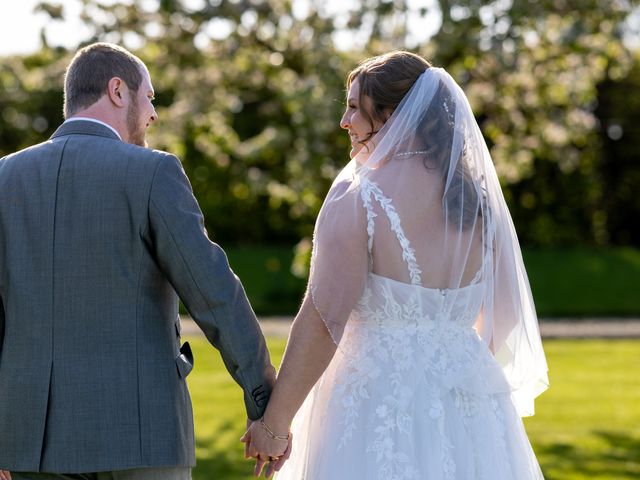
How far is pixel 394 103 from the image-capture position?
152 inches

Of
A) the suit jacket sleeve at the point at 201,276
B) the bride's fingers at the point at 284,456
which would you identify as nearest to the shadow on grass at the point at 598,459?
the bride's fingers at the point at 284,456

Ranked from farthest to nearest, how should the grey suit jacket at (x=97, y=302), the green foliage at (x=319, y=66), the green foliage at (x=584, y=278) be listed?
Answer: 1. the green foliage at (x=584, y=278)
2. the green foliage at (x=319, y=66)
3. the grey suit jacket at (x=97, y=302)

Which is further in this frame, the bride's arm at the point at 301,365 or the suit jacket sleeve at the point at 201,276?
the bride's arm at the point at 301,365

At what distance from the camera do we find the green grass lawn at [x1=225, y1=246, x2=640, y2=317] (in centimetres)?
2514

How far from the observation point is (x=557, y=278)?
2567 cm

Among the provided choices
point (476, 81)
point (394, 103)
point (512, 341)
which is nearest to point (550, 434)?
point (476, 81)

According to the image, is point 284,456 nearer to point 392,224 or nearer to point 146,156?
point 392,224

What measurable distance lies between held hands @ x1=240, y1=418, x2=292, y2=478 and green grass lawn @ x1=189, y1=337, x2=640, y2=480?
392cm

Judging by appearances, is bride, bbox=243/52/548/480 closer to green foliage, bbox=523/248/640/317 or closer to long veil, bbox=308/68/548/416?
long veil, bbox=308/68/548/416

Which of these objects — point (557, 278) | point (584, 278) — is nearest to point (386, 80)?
point (557, 278)

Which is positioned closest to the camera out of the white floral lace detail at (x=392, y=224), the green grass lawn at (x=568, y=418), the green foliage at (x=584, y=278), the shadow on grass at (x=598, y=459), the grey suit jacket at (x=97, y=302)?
the grey suit jacket at (x=97, y=302)

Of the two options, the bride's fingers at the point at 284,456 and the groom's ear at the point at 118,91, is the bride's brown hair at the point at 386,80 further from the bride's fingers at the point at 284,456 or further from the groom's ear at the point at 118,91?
the bride's fingers at the point at 284,456

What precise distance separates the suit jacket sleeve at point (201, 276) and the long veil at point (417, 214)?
10.5 inches

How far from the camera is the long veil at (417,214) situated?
375cm
